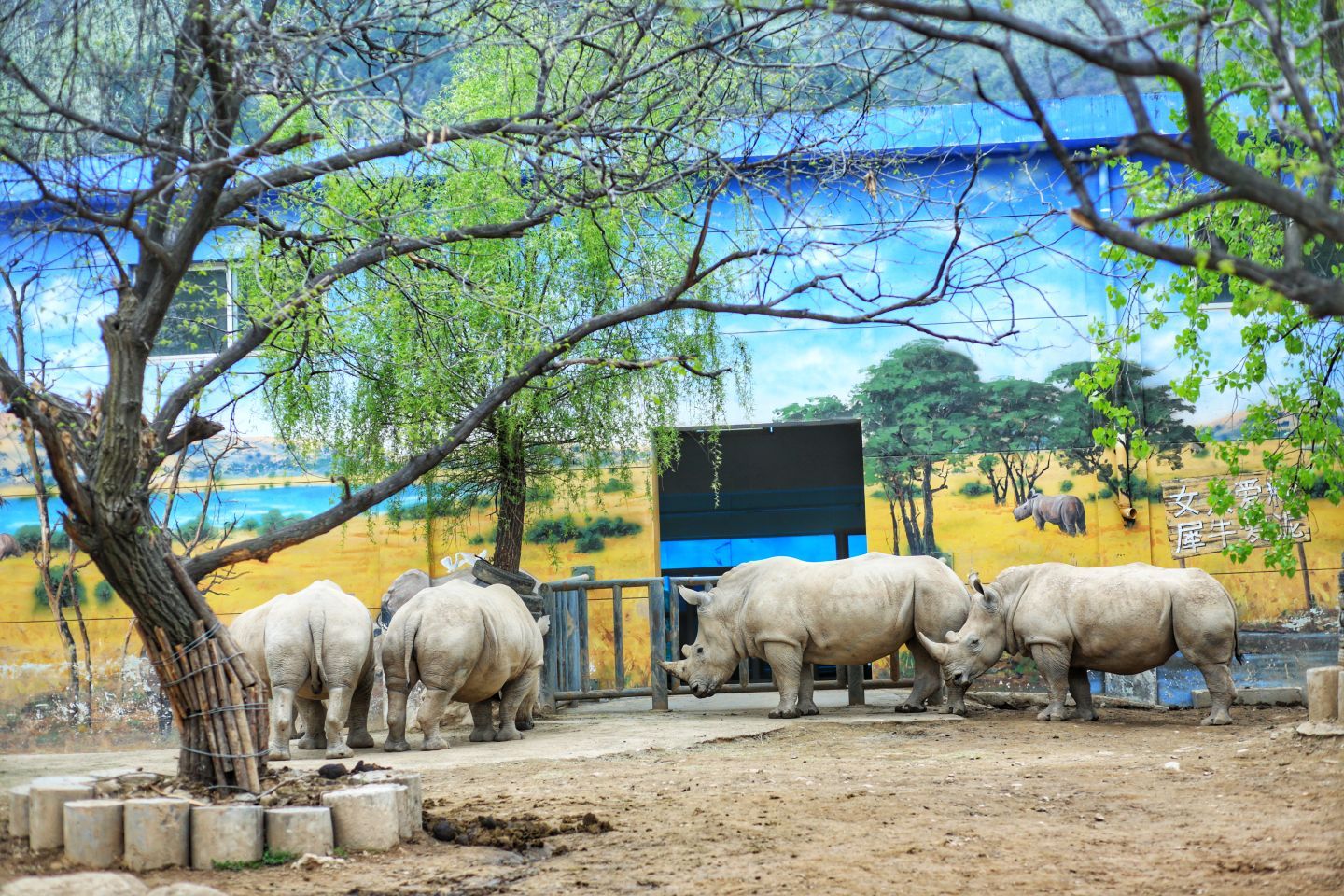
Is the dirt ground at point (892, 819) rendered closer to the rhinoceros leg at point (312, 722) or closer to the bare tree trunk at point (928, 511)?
the rhinoceros leg at point (312, 722)

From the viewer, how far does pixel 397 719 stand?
34.1ft

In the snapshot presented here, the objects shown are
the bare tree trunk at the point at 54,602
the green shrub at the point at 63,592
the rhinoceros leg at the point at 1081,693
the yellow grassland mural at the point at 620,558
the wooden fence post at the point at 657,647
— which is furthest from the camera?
the green shrub at the point at 63,592

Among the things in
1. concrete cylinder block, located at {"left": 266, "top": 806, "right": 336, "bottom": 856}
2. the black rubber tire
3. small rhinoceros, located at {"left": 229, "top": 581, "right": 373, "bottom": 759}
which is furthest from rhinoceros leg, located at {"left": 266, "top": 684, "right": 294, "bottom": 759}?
concrete cylinder block, located at {"left": 266, "top": 806, "right": 336, "bottom": 856}

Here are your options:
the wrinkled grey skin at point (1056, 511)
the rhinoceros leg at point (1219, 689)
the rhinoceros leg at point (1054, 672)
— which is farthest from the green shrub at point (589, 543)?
the rhinoceros leg at point (1219, 689)

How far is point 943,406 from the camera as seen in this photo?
16.5 meters

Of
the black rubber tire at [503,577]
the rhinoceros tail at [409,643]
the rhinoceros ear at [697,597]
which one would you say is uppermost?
the black rubber tire at [503,577]

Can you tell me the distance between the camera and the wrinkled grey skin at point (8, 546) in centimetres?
1677

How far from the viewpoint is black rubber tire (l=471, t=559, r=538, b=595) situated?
39.0 ft

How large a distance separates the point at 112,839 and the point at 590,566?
34.6ft

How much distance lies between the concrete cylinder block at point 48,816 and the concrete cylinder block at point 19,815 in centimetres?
10

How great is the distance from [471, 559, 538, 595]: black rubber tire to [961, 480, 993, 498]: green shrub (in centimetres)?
597

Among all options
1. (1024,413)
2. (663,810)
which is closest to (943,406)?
(1024,413)

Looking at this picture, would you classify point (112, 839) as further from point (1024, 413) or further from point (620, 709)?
point (1024, 413)

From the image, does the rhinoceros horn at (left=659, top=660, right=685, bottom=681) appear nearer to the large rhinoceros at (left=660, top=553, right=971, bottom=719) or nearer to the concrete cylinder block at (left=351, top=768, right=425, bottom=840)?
the large rhinoceros at (left=660, top=553, right=971, bottom=719)
